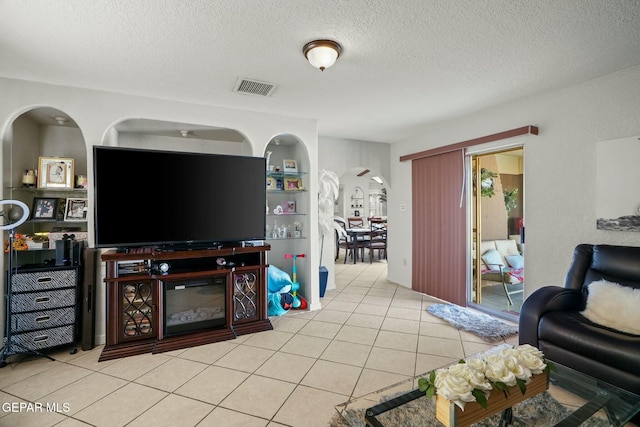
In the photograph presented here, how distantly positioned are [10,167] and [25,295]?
1.15m

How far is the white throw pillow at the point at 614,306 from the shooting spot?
1.98 m

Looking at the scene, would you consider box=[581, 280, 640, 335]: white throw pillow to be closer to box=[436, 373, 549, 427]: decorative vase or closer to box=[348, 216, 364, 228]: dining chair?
box=[436, 373, 549, 427]: decorative vase

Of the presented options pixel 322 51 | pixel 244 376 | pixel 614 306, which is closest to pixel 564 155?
pixel 614 306

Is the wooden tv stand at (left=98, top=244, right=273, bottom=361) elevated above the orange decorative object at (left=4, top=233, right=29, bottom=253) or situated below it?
below

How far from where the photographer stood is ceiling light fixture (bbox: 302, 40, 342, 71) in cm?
207

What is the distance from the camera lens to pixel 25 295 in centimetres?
247

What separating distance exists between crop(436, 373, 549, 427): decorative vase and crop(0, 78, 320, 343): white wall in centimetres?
264

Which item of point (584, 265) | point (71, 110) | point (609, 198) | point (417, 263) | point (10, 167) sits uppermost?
point (71, 110)

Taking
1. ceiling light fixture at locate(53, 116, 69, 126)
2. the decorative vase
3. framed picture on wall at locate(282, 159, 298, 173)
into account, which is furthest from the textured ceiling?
the decorative vase

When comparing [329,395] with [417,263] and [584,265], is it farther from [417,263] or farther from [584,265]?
[417,263]

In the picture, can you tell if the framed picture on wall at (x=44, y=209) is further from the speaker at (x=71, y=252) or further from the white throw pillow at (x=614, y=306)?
the white throw pillow at (x=614, y=306)

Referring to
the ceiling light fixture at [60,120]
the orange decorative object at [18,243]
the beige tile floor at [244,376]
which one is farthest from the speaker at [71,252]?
the ceiling light fixture at [60,120]

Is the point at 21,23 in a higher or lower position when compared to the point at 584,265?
higher

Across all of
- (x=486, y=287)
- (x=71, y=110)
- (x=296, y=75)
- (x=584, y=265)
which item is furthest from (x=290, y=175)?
(x=486, y=287)
